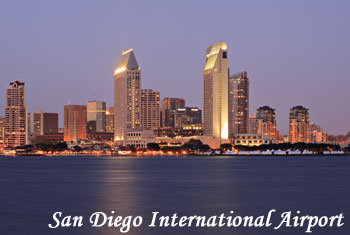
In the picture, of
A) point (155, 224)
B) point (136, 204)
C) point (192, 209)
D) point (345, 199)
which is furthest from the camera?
point (345, 199)

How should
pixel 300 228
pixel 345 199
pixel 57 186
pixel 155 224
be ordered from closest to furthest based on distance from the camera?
pixel 300 228 → pixel 155 224 → pixel 345 199 → pixel 57 186

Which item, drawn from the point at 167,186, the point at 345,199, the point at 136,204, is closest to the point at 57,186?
the point at 167,186

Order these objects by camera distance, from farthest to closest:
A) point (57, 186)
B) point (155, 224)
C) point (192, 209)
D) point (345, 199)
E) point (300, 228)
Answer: point (57, 186), point (345, 199), point (192, 209), point (155, 224), point (300, 228)

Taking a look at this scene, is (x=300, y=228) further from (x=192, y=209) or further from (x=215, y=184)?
(x=215, y=184)

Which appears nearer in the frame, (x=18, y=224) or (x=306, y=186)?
(x=18, y=224)

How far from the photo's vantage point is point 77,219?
60.9 meters

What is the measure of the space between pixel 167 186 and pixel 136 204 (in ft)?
99.3

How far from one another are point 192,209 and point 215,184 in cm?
4115

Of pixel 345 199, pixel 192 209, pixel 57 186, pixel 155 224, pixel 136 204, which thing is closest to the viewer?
pixel 155 224

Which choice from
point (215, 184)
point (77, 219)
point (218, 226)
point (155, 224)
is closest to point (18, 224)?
point (77, 219)

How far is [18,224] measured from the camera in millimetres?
57219

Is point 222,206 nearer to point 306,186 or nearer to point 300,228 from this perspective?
point 300,228

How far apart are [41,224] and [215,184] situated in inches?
2200

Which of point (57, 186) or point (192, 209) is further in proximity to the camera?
point (57, 186)
